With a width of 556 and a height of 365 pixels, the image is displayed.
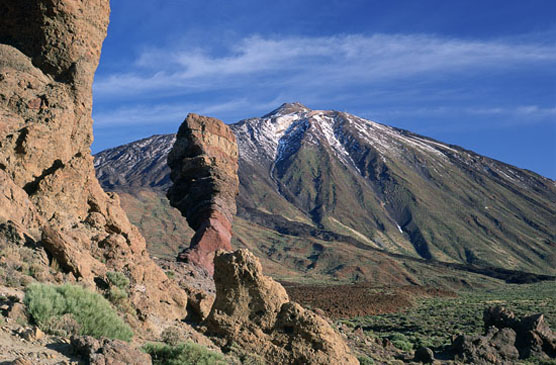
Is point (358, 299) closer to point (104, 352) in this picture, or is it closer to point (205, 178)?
point (205, 178)

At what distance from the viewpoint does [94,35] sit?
1572 cm

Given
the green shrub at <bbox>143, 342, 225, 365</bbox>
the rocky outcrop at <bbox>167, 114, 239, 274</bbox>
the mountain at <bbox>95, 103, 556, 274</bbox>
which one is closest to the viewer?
the green shrub at <bbox>143, 342, 225, 365</bbox>

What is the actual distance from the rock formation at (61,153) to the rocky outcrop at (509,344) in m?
11.8

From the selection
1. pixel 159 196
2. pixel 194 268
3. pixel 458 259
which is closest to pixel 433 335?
pixel 194 268

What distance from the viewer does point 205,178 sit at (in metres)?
26.9

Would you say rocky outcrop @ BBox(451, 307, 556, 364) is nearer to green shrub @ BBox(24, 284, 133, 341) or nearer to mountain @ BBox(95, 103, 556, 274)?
green shrub @ BBox(24, 284, 133, 341)

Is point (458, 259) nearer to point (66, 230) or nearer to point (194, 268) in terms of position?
point (194, 268)

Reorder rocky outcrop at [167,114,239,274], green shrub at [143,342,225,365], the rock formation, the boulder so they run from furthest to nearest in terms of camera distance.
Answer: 1. rocky outcrop at [167,114,239,274]
2. the boulder
3. the rock formation
4. green shrub at [143,342,225,365]

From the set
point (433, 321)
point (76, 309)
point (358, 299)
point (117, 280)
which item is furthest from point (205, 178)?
point (358, 299)

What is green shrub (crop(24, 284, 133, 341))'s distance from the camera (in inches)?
275

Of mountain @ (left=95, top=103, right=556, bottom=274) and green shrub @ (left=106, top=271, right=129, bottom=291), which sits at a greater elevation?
mountain @ (left=95, top=103, right=556, bottom=274)

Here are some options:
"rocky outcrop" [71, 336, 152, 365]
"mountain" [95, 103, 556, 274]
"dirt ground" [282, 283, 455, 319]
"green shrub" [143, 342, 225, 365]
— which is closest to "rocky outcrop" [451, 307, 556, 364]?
"green shrub" [143, 342, 225, 365]

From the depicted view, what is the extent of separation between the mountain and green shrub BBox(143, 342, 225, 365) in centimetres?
8956

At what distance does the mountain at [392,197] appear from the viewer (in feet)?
419
